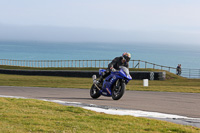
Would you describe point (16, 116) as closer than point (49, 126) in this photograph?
No

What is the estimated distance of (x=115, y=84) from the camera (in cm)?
1330

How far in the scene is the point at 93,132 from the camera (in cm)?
672

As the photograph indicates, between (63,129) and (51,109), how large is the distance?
3050 mm

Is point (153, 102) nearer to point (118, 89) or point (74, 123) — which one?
point (118, 89)

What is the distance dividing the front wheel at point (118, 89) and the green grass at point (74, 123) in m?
3.57

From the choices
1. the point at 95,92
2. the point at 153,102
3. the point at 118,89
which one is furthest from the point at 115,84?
the point at 153,102

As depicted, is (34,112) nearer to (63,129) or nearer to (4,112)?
(4,112)

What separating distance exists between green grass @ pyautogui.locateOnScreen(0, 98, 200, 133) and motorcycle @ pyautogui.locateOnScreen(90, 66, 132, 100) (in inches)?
141

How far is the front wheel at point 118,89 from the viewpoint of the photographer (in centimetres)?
1283

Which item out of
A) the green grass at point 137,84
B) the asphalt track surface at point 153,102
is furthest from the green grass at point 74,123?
the green grass at point 137,84

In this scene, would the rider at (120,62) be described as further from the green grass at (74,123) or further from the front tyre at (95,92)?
the green grass at (74,123)

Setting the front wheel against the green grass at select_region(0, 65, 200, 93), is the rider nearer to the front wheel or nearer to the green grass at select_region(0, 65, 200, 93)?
the front wheel

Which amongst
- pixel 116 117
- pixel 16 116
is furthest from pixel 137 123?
pixel 16 116

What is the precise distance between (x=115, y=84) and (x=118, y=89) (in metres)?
0.24
